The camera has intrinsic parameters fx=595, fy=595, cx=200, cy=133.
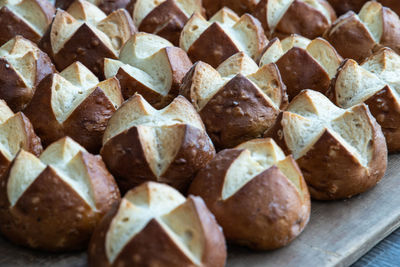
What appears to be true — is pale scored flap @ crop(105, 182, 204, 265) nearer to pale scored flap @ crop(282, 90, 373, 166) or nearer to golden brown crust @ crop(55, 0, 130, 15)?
pale scored flap @ crop(282, 90, 373, 166)

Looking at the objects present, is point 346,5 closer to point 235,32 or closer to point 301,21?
point 301,21

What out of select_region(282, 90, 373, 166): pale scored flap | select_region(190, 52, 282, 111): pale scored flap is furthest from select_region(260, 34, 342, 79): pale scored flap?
select_region(282, 90, 373, 166): pale scored flap

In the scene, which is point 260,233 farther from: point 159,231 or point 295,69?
point 295,69

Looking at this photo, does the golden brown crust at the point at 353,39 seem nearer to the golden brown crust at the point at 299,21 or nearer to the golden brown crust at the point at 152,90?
A: the golden brown crust at the point at 299,21

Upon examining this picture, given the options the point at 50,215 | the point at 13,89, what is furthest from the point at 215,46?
the point at 50,215

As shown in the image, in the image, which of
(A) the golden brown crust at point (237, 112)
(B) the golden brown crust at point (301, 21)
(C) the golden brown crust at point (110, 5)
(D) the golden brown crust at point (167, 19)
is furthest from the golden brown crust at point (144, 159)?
(C) the golden brown crust at point (110, 5)
